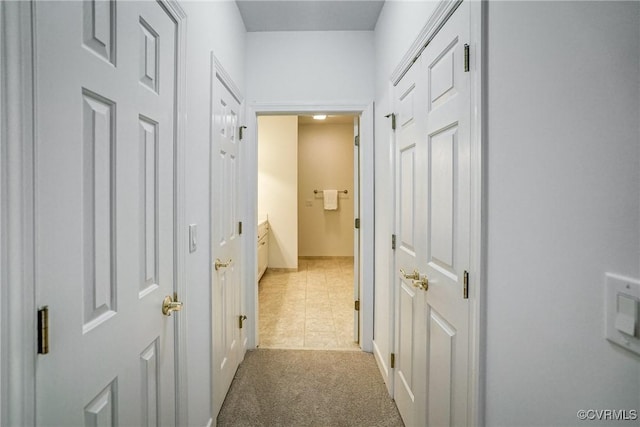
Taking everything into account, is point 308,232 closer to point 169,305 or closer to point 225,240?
point 225,240

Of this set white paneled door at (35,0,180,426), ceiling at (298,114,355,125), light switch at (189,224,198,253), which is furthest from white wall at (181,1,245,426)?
ceiling at (298,114,355,125)

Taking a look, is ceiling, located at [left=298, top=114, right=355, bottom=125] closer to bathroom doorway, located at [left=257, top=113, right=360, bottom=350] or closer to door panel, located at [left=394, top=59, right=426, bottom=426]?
bathroom doorway, located at [left=257, top=113, right=360, bottom=350]

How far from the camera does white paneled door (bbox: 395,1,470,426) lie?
3.63ft

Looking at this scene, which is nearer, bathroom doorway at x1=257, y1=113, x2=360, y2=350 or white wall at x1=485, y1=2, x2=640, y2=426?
white wall at x1=485, y1=2, x2=640, y2=426

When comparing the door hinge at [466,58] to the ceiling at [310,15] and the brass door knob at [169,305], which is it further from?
the ceiling at [310,15]

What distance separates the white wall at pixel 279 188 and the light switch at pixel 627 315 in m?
4.83

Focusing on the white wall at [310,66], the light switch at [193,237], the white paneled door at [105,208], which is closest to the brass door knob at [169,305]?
the white paneled door at [105,208]

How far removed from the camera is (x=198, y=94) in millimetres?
1478

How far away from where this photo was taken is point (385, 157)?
2189 mm

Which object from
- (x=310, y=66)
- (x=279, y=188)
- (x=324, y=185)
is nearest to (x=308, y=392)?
(x=310, y=66)

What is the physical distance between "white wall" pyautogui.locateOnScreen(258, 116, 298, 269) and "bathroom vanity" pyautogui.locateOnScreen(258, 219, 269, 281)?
134mm

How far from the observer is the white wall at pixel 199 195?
138 centimetres

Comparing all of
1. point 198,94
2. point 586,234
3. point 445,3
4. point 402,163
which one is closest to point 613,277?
point 586,234

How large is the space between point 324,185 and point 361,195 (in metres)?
3.75
